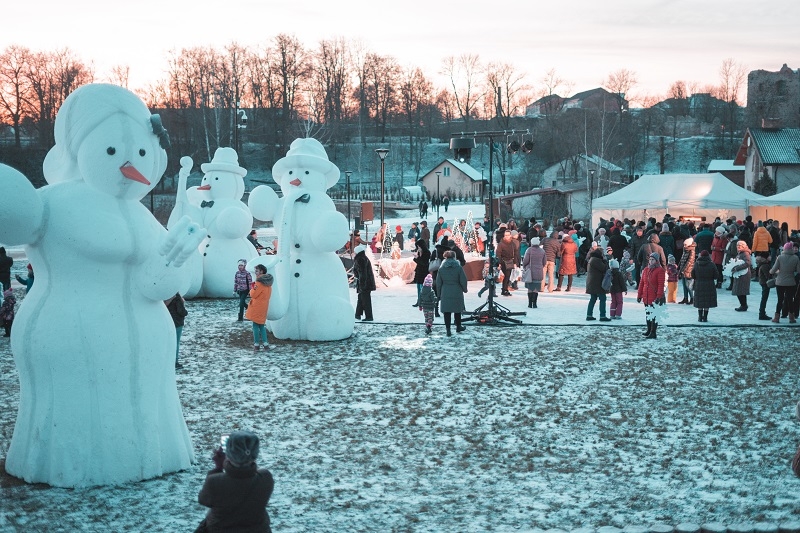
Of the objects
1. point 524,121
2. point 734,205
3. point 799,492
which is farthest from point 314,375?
point 524,121

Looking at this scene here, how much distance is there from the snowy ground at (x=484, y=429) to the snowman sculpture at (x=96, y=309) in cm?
29

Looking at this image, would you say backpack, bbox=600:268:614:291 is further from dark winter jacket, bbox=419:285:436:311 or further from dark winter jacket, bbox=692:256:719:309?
dark winter jacket, bbox=419:285:436:311

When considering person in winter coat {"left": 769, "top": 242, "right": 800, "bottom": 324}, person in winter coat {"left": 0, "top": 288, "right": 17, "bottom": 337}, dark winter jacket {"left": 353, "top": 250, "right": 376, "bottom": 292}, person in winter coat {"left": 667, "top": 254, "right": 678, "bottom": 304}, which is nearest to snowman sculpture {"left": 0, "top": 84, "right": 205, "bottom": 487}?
person in winter coat {"left": 0, "top": 288, "right": 17, "bottom": 337}

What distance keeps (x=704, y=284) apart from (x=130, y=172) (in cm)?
1074

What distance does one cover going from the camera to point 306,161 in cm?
1295

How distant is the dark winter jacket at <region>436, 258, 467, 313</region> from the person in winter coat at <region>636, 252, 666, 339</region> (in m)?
2.88

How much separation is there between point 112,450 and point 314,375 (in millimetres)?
4167

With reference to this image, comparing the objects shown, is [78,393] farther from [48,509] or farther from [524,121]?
[524,121]

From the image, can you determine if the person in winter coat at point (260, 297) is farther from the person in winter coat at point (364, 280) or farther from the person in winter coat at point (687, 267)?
the person in winter coat at point (687, 267)

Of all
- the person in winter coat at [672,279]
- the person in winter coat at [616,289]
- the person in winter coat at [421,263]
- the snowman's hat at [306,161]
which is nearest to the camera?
the snowman's hat at [306,161]

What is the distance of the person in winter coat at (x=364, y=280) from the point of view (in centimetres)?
1427

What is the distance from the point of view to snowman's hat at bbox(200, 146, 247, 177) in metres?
17.5

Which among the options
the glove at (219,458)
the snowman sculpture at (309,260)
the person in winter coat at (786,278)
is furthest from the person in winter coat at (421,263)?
the glove at (219,458)

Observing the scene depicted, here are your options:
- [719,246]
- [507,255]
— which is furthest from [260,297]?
[719,246]
